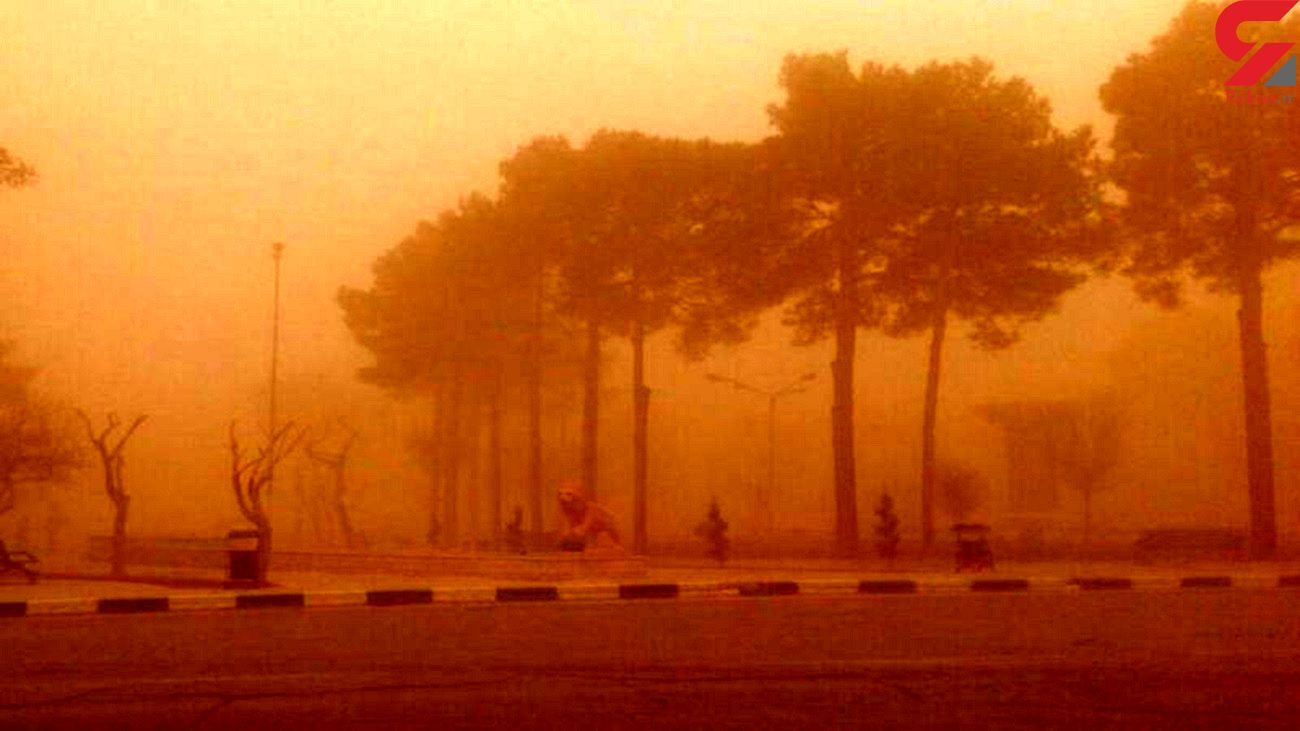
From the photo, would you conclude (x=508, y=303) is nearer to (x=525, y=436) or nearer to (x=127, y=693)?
(x=525, y=436)

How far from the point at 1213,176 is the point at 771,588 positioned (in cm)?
1392

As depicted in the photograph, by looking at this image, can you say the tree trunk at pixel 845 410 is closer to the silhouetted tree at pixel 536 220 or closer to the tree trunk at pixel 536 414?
the silhouetted tree at pixel 536 220

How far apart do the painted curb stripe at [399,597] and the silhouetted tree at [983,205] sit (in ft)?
47.3

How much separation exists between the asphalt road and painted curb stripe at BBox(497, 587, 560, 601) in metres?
3.05

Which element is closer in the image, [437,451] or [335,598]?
[335,598]

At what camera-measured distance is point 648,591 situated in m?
20.1

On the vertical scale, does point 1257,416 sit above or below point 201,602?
above

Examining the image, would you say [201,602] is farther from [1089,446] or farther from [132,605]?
[1089,446]

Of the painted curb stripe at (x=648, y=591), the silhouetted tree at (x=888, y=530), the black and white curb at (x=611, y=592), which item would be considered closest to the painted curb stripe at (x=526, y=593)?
the black and white curb at (x=611, y=592)

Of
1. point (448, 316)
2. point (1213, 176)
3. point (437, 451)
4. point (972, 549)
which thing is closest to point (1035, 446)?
point (437, 451)

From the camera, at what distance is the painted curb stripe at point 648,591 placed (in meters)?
20.0

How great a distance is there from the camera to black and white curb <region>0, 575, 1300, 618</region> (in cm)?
1788

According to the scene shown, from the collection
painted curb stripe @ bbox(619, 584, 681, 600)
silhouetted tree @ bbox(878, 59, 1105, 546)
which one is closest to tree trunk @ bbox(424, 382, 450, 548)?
silhouetted tree @ bbox(878, 59, 1105, 546)

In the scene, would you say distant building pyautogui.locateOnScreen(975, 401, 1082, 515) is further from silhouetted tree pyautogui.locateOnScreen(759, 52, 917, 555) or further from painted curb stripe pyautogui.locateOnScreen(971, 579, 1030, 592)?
painted curb stripe pyautogui.locateOnScreen(971, 579, 1030, 592)
